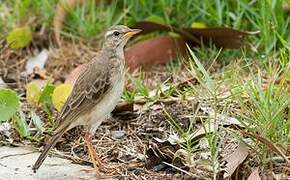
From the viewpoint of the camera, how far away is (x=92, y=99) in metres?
5.75

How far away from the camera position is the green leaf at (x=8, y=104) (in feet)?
19.1

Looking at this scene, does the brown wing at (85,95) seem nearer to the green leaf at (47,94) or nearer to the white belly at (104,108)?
the white belly at (104,108)

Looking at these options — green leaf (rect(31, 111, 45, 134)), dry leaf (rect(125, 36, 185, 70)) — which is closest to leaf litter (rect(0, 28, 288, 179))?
green leaf (rect(31, 111, 45, 134))

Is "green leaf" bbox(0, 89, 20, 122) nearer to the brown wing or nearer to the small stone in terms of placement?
the brown wing

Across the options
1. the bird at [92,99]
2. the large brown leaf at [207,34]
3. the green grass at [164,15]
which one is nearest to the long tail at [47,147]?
the bird at [92,99]

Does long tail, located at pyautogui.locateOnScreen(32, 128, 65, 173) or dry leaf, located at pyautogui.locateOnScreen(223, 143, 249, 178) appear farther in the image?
long tail, located at pyautogui.locateOnScreen(32, 128, 65, 173)

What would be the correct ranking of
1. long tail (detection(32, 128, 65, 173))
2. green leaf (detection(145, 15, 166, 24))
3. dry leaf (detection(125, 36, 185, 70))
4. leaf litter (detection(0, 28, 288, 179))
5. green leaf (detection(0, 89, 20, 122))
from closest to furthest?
leaf litter (detection(0, 28, 288, 179)) → long tail (detection(32, 128, 65, 173)) → green leaf (detection(0, 89, 20, 122)) → dry leaf (detection(125, 36, 185, 70)) → green leaf (detection(145, 15, 166, 24))

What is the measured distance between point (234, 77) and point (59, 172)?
4.77 feet

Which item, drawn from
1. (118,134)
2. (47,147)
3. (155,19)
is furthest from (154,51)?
(47,147)

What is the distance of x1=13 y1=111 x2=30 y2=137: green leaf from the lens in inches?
232

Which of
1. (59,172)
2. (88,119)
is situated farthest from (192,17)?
(59,172)

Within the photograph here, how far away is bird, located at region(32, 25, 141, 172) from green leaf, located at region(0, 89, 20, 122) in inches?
13.1

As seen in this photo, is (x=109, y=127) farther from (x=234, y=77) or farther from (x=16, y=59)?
(x=16, y=59)

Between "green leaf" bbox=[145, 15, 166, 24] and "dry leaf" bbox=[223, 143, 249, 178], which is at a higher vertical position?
"green leaf" bbox=[145, 15, 166, 24]
